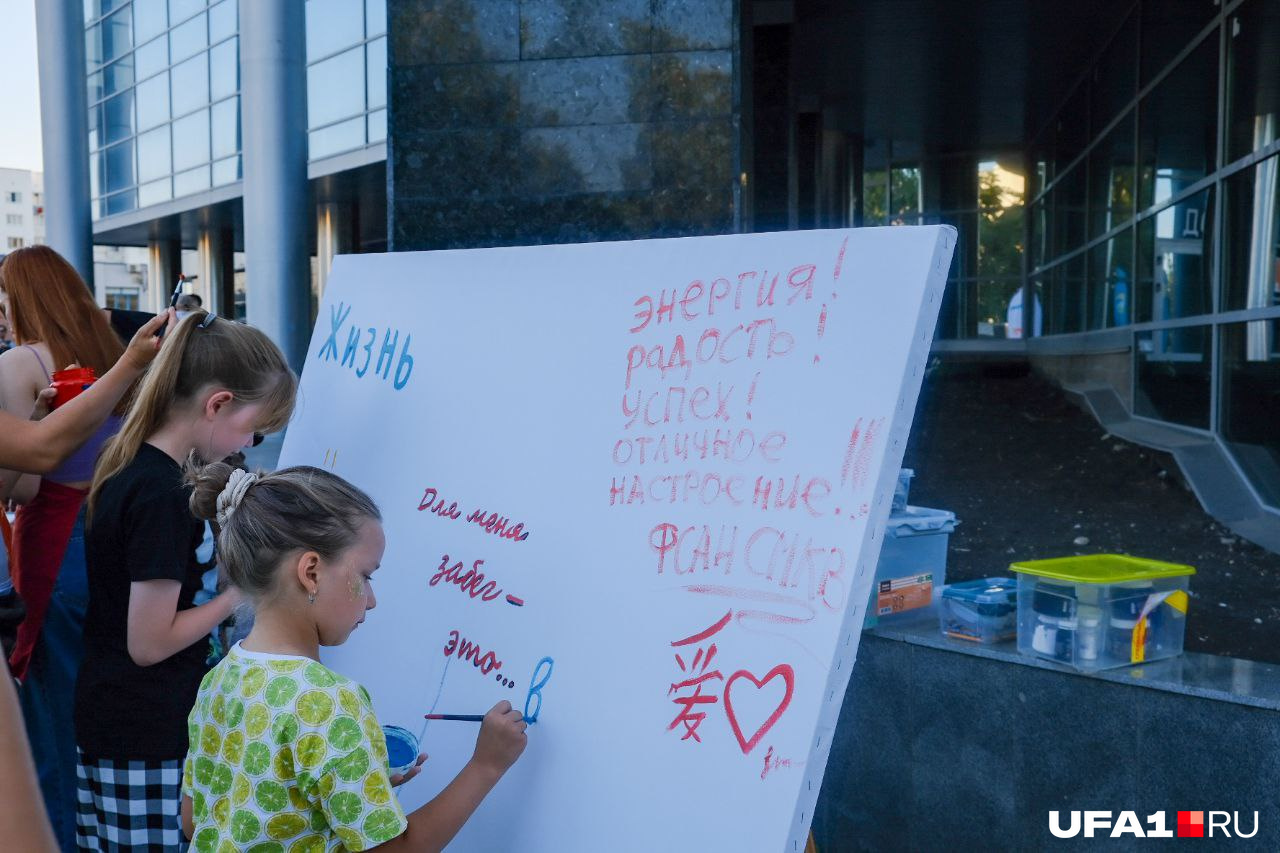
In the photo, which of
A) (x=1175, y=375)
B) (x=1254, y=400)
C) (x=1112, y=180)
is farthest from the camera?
(x=1112, y=180)

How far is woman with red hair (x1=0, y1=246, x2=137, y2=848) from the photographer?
109 inches

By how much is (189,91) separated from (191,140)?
2.78 feet

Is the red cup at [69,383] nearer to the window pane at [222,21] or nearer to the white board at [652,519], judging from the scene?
the white board at [652,519]

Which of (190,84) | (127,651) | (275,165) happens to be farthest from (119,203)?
(127,651)

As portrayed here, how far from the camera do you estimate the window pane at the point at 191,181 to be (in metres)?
19.7

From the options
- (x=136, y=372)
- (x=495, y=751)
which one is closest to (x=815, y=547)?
(x=495, y=751)

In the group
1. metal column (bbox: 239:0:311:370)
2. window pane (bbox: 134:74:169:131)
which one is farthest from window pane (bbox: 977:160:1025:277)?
window pane (bbox: 134:74:169:131)

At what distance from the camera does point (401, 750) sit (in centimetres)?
179

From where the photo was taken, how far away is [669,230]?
4234mm

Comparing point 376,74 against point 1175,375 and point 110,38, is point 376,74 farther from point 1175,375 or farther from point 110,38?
point 1175,375

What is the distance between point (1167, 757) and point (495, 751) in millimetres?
1823

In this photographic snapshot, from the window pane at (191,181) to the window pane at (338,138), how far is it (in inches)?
163

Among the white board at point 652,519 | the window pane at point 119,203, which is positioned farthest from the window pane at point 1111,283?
the window pane at point 119,203

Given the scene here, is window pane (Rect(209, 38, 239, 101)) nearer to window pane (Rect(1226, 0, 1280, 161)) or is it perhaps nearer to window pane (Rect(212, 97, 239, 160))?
window pane (Rect(212, 97, 239, 160))
